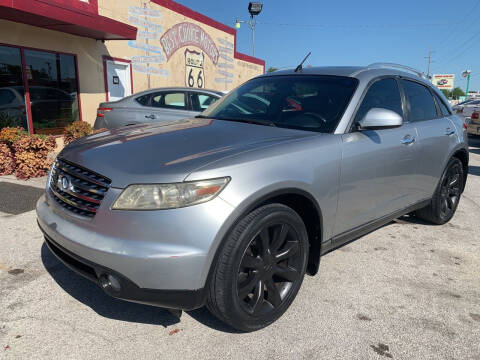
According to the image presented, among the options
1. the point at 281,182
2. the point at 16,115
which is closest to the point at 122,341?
the point at 281,182

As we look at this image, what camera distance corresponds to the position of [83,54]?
9797 millimetres

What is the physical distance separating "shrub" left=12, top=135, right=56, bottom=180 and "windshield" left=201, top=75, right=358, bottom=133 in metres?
4.23

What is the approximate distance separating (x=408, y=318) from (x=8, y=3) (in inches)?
302

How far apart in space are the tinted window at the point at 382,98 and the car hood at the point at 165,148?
0.68m

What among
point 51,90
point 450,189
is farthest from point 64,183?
point 51,90

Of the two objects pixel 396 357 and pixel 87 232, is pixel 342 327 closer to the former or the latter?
pixel 396 357

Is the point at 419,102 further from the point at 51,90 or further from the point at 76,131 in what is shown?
the point at 51,90

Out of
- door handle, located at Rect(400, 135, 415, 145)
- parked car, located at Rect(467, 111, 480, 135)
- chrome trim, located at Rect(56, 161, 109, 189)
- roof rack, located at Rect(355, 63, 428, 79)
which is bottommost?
parked car, located at Rect(467, 111, 480, 135)

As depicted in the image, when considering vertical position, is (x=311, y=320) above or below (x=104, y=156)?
below

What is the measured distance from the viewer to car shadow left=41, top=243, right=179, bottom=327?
8.51ft

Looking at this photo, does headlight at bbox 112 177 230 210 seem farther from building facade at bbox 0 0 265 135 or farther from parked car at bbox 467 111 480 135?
parked car at bbox 467 111 480 135

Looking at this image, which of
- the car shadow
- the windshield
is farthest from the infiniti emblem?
the windshield

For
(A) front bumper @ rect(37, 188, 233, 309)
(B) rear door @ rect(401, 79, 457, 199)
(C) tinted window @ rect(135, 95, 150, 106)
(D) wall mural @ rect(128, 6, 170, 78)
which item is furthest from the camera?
(D) wall mural @ rect(128, 6, 170, 78)

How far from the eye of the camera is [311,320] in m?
2.62
